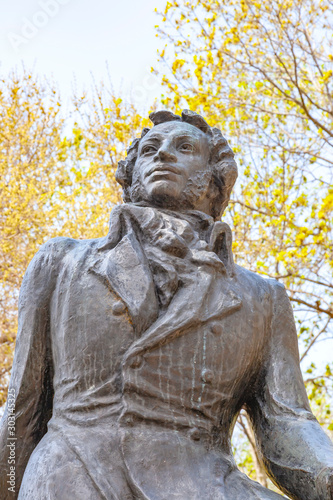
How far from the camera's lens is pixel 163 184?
323 centimetres

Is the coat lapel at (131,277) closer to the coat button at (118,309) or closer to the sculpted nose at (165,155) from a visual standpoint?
the coat button at (118,309)

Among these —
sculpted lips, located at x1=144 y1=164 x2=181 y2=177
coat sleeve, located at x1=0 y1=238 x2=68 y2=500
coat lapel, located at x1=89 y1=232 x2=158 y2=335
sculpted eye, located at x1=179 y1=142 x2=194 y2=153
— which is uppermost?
sculpted eye, located at x1=179 y1=142 x2=194 y2=153

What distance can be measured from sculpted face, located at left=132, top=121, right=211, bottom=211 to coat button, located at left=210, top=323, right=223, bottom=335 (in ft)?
2.28

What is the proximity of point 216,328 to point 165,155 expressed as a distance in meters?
0.90

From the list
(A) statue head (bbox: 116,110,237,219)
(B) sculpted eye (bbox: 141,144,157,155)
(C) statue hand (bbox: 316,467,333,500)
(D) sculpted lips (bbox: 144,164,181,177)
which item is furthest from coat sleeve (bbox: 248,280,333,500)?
(B) sculpted eye (bbox: 141,144,157,155)

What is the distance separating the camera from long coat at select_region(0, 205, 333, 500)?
257cm

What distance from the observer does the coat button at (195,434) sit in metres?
2.70

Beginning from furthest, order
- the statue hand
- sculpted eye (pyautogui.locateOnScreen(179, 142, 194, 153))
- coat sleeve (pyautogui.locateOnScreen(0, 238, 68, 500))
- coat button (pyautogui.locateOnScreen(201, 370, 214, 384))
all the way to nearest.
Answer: sculpted eye (pyautogui.locateOnScreen(179, 142, 194, 153)) < coat sleeve (pyautogui.locateOnScreen(0, 238, 68, 500)) < coat button (pyautogui.locateOnScreen(201, 370, 214, 384)) < the statue hand

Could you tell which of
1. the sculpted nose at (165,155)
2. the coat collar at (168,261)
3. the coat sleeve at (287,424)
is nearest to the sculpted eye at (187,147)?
the sculpted nose at (165,155)

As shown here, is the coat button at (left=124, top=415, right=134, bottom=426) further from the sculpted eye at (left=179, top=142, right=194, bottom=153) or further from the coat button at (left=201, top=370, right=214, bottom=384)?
the sculpted eye at (left=179, top=142, right=194, bottom=153)

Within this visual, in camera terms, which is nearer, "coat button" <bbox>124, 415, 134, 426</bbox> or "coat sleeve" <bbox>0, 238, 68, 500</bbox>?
"coat button" <bbox>124, 415, 134, 426</bbox>

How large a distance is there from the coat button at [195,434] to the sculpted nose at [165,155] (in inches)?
48.9

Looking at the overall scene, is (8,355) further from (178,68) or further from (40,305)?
(40,305)

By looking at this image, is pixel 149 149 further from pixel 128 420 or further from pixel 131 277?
pixel 128 420
